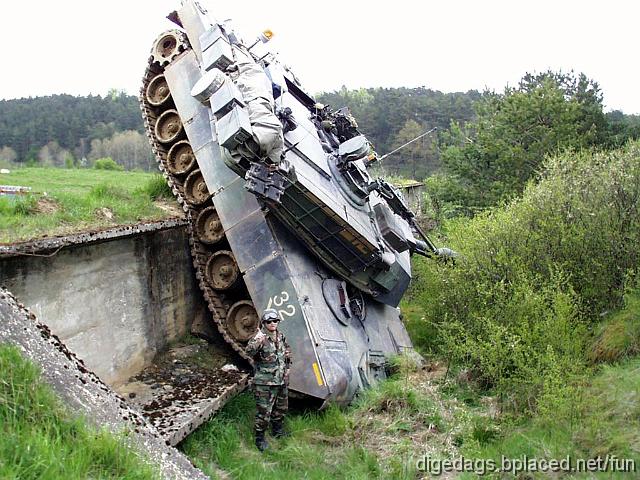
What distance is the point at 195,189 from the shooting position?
372 inches

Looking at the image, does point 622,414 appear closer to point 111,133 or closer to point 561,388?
point 561,388

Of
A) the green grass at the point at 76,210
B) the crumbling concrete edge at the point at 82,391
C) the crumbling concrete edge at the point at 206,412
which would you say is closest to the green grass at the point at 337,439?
the crumbling concrete edge at the point at 206,412

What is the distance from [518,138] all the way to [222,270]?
12.3 metres

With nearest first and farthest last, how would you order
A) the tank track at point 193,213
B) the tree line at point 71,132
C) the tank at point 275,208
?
1. the tank at point 275,208
2. the tank track at point 193,213
3. the tree line at point 71,132

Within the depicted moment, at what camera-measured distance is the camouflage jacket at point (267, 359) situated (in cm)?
677

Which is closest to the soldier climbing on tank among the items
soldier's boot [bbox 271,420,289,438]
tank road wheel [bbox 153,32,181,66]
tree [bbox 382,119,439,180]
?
soldier's boot [bbox 271,420,289,438]

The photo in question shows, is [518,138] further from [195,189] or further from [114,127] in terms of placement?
[114,127]

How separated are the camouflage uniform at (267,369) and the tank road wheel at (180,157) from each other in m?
3.75

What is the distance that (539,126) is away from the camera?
59.2ft

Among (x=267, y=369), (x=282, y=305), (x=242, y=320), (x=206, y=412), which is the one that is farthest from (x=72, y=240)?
(x=242, y=320)

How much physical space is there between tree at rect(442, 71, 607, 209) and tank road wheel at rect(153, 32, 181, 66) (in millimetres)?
10081

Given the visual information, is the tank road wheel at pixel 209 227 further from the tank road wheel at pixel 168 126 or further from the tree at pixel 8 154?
the tree at pixel 8 154

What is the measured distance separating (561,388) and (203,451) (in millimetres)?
3947

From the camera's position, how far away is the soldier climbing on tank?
682 cm
